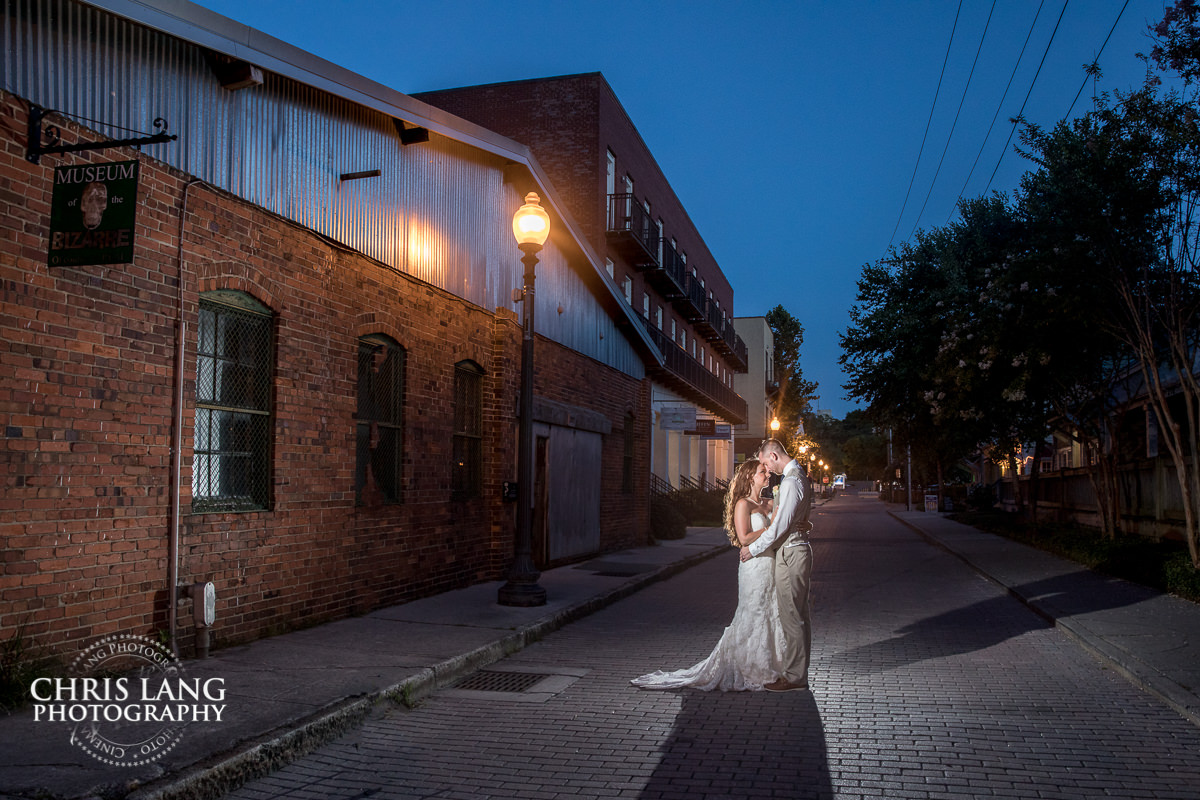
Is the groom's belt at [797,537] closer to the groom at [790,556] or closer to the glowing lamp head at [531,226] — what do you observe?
the groom at [790,556]

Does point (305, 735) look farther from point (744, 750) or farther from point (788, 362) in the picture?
point (788, 362)

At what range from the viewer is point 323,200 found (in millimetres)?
9625

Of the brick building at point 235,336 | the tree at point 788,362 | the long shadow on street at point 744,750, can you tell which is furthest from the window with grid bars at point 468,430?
the tree at point 788,362

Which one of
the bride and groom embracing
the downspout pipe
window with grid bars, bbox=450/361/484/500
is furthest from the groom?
window with grid bars, bbox=450/361/484/500

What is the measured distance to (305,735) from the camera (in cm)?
557

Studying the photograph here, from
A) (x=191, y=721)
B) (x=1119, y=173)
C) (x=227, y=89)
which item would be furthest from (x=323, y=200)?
(x=1119, y=173)

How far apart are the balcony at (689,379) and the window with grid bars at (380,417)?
12.8 metres

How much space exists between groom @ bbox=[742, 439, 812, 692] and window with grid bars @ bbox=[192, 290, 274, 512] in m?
4.48

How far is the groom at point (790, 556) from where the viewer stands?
727 centimetres

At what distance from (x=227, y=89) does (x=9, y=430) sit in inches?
144

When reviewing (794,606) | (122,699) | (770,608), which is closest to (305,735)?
(122,699)

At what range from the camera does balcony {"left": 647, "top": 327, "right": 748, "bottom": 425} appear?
1112 inches

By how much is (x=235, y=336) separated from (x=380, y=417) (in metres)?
2.66

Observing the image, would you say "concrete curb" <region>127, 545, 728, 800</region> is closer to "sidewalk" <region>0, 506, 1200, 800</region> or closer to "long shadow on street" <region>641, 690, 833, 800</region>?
"sidewalk" <region>0, 506, 1200, 800</region>
